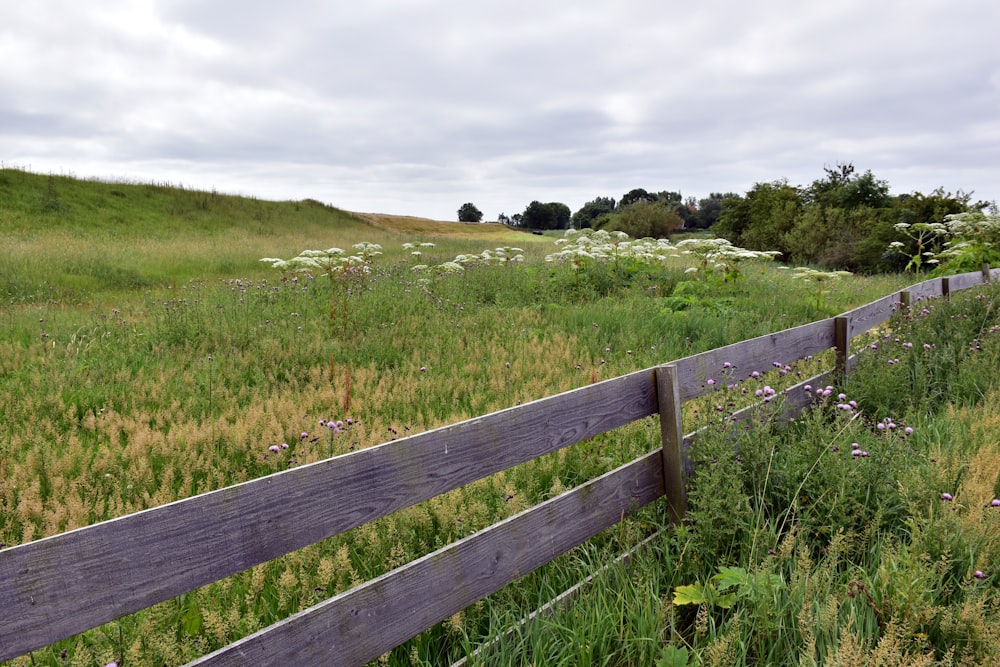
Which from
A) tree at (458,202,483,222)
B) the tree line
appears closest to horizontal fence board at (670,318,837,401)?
the tree line

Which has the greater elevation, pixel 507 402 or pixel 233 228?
pixel 233 228

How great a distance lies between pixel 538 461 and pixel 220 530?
9.44 ft

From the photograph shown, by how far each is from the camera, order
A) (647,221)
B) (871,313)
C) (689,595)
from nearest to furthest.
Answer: (689,595), (871,313), (647,221)

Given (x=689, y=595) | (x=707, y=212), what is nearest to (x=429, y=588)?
(x=689, y=595)

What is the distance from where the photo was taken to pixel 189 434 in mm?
4828

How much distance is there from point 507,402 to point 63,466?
3.51 meters

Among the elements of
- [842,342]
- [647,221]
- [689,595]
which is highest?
Answer: [647,221]

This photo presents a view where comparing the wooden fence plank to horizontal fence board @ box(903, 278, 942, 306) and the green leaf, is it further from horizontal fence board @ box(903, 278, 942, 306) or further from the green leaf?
the green leaf

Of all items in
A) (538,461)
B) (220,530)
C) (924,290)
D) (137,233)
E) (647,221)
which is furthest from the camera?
(647,221)

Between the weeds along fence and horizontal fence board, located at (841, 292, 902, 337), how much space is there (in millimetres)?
3879

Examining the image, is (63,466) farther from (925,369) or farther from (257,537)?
(925,369)

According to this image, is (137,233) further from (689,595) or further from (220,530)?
(689,595)

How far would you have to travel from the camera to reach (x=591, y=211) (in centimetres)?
10562

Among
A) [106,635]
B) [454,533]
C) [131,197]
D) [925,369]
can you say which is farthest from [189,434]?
[131,197]
